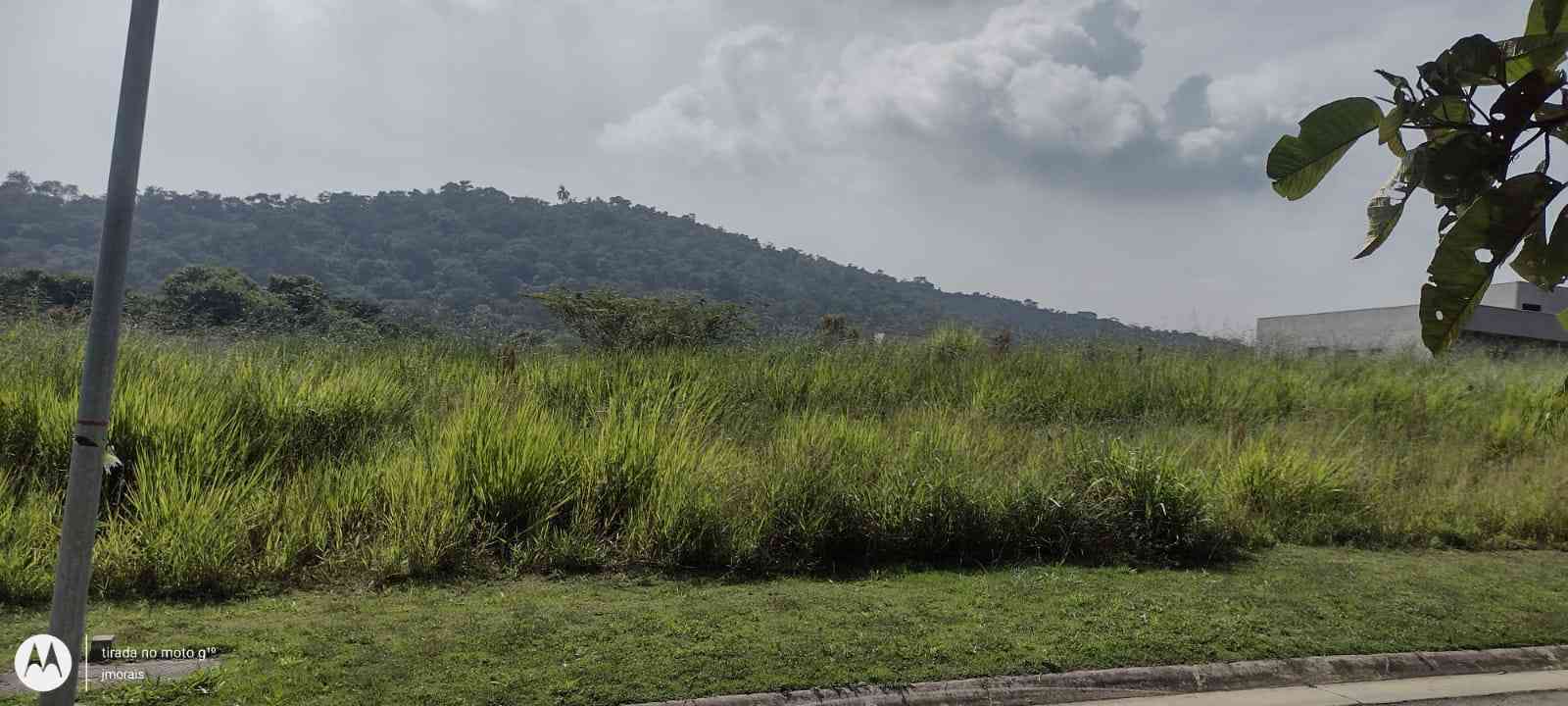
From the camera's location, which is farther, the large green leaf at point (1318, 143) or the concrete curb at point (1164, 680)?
the concrete curb at point (1164, 680)

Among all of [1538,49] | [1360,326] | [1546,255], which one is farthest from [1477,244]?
[1360,326]

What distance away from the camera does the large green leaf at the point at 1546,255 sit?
1299 millimetres

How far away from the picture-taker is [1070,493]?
29.9 ft

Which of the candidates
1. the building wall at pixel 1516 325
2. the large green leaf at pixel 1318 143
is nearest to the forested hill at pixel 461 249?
the building wall at pixel 1516 325

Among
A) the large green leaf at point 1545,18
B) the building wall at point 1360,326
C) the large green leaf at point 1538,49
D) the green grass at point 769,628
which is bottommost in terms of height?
the green grass at point 769,628

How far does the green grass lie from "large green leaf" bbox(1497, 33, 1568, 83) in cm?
473

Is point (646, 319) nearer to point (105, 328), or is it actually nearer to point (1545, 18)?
point (105, 328)

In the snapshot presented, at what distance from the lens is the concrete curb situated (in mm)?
5363

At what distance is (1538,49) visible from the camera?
139cm

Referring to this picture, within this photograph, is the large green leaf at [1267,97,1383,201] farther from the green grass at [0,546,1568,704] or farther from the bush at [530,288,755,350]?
the bush at [530,288,755,350]

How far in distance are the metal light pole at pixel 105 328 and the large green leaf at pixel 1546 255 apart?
11.6ft

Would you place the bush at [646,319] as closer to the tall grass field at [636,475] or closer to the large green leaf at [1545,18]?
the tall grass field at [636,475]

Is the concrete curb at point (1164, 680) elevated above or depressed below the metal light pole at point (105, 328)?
below

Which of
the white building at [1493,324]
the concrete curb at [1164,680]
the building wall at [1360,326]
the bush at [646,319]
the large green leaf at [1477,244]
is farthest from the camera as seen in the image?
the building wall at [1360,326]
